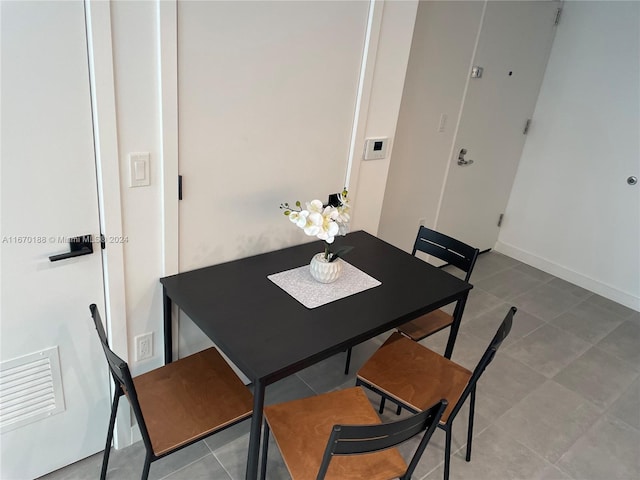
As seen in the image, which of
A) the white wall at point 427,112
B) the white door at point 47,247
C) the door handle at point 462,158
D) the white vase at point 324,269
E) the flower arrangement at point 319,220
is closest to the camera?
the white door at point 47,247

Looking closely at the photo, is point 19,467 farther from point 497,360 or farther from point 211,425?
point 497,360

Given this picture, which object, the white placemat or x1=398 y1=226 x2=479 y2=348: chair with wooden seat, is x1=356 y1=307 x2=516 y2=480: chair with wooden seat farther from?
the white placemat

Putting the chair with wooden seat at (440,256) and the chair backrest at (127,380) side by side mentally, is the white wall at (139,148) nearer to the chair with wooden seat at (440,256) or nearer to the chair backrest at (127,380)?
the chair backrest at (127,380)

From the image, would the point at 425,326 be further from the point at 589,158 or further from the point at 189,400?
the point at 589,158

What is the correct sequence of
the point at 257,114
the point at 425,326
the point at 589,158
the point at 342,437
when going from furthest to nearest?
1. the point at 589,158
2. the point at 425,326
3. the point at 257,114
4. the point at 342,437

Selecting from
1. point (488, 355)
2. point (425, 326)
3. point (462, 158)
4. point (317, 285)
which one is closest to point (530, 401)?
point (425, 326)

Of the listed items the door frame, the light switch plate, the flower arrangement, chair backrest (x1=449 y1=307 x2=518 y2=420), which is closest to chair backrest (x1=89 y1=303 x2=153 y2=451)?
the door frame

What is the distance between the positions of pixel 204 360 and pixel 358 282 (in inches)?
27.2

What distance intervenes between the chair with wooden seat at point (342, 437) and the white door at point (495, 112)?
6.78 ft

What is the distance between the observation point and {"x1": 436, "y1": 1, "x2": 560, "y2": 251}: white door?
10.0 feet

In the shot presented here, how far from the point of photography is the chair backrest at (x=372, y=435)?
1.15m

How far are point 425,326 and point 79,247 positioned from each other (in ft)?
5.06

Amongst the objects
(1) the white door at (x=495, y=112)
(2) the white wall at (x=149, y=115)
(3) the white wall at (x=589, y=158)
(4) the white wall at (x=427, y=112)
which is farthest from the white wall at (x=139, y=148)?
(3) the white wall at (x=589, y=158)

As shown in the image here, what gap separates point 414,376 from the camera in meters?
1.87
